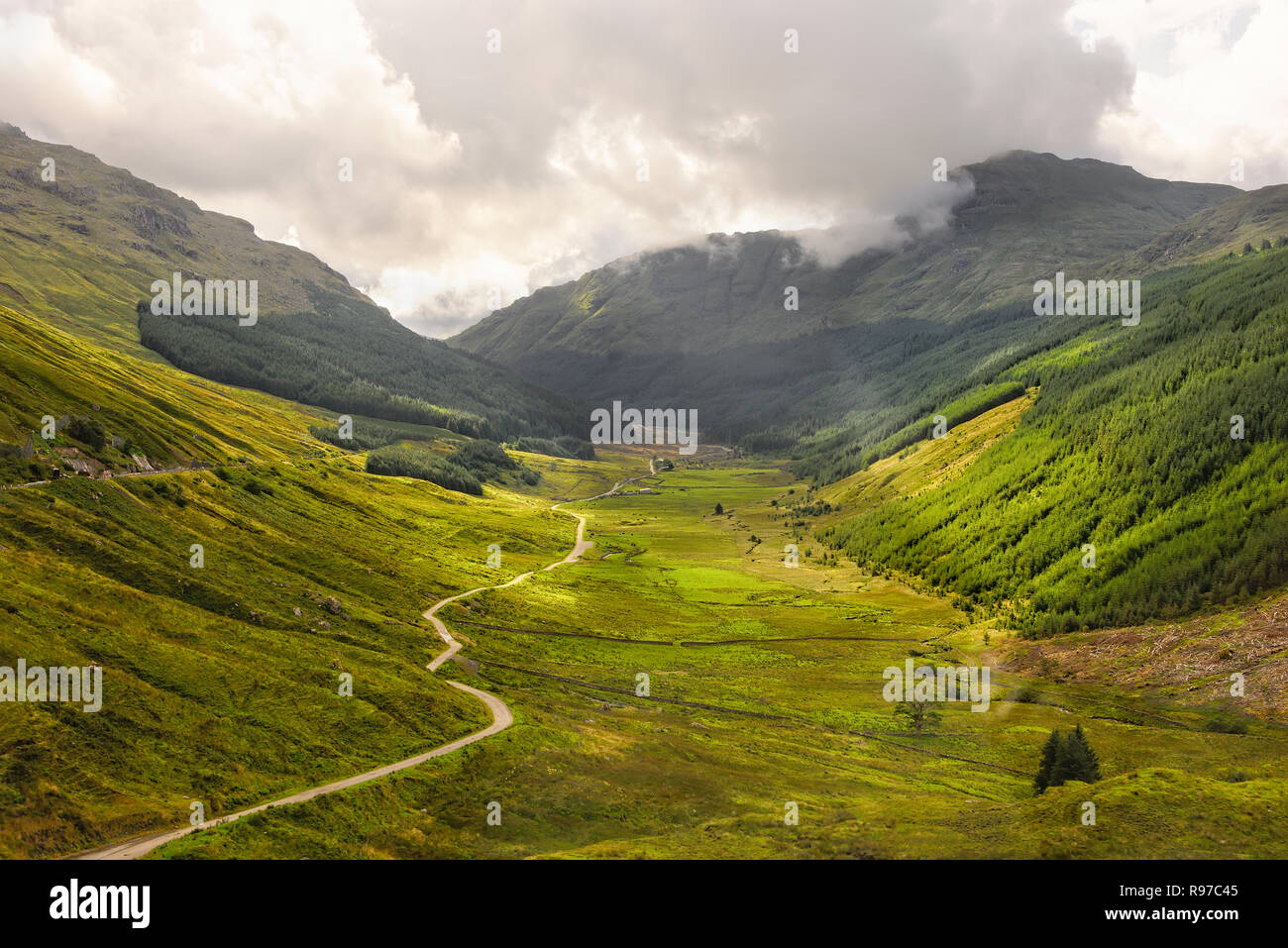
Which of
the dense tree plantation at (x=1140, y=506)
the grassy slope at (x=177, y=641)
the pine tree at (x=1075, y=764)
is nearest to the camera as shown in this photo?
the grassy slope at (x=177, y=641)

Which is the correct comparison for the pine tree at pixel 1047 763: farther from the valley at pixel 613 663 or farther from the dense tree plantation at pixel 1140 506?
the dense tree plantation at pixel 1140 506

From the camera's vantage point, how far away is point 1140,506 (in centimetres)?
14512

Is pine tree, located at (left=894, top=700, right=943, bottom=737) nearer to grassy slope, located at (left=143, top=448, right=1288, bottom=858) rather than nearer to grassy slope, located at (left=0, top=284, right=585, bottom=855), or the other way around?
grassy slope, located at (left=143, top=448, right=1288, bottom=858)

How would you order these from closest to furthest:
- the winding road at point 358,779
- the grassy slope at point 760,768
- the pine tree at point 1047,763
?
the winding road at point 358,779 → the grassy slope at point 760,768 → the pine tree at point 1047,763

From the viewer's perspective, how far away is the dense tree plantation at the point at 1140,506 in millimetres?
120000

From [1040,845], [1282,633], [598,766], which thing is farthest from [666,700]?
[1282,633]

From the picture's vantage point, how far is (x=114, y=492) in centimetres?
8931

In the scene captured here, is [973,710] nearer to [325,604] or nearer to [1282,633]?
[1282,633]

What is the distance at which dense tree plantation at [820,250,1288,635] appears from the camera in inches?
4724

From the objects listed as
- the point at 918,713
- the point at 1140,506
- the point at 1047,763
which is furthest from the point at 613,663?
the point at 1140,506

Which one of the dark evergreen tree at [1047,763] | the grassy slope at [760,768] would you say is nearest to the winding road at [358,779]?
the grassy slope at [760,768]

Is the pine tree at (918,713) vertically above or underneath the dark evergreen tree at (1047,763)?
underneath

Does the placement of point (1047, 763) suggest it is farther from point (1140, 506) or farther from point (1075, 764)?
point (1140, 506)

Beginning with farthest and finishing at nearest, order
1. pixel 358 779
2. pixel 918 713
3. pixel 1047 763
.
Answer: pixel 918 713 → pixel 1047 763 → pixel 358 779
